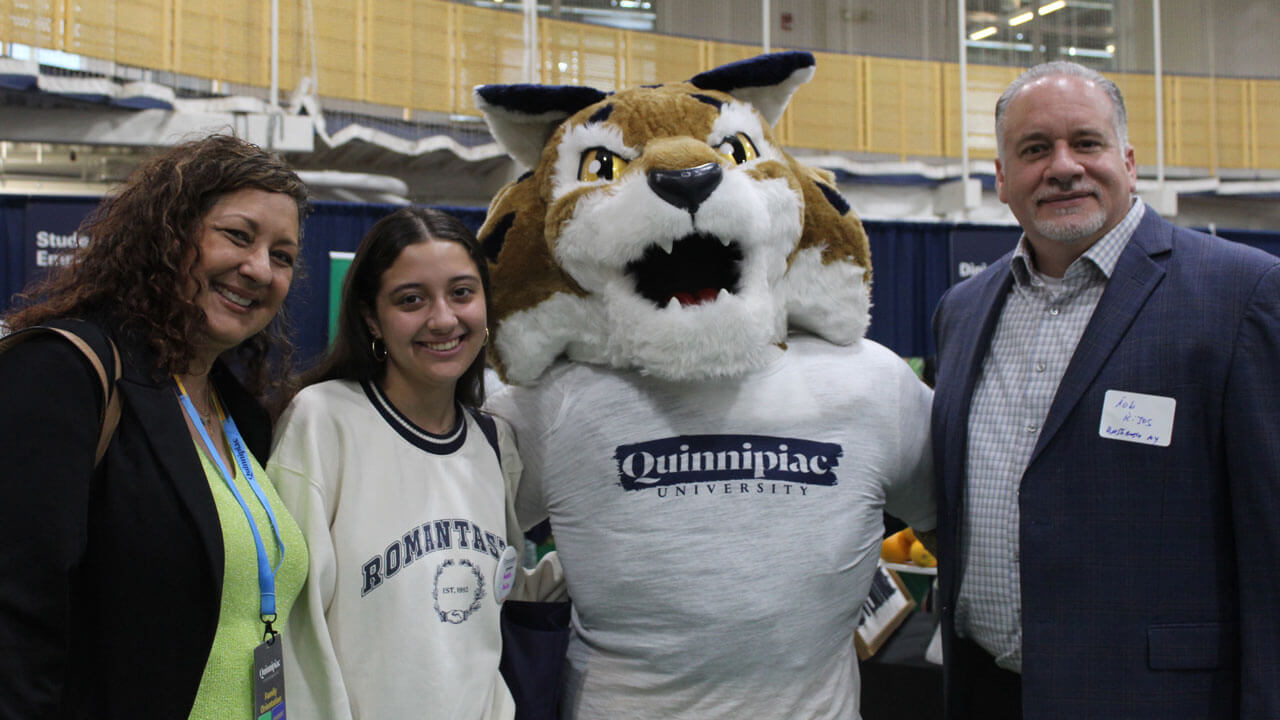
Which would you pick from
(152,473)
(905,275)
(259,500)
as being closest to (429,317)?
(259,500)

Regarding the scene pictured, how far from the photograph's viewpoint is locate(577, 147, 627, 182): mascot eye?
1751 mm

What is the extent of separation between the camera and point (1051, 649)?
155 cm

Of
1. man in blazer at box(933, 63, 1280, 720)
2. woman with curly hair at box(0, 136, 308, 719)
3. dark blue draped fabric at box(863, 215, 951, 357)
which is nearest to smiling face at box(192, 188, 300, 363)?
woman with curly hair at box(0, 136, 308, 719)

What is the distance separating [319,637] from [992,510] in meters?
1.17

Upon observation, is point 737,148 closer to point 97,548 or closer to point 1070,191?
point 1070,191

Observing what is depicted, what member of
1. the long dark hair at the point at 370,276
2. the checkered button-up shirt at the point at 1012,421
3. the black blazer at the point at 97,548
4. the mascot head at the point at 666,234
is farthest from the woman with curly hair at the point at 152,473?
the checkered button-up shirt at the point at 1012,421

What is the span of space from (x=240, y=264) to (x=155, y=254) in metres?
0.11

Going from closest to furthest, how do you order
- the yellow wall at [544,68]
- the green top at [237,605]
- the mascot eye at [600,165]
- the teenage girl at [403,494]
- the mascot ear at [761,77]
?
1. the green top at [237,605]
2. the teenage girl at [403,494]
3. the mascot eye at [600,165]
4. the mascot ear at [761,77]
5. the yellow wall at [544,68]

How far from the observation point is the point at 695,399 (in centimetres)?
171

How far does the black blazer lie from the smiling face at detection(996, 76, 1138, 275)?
4.76 feet

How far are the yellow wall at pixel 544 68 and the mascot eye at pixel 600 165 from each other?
3991 millimetres

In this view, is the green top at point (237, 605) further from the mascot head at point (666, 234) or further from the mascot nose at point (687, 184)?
the mascot nose at point (687, 184)

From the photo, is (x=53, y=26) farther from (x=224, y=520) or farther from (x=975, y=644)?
(x=975, y=644)

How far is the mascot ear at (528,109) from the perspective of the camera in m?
1.84
